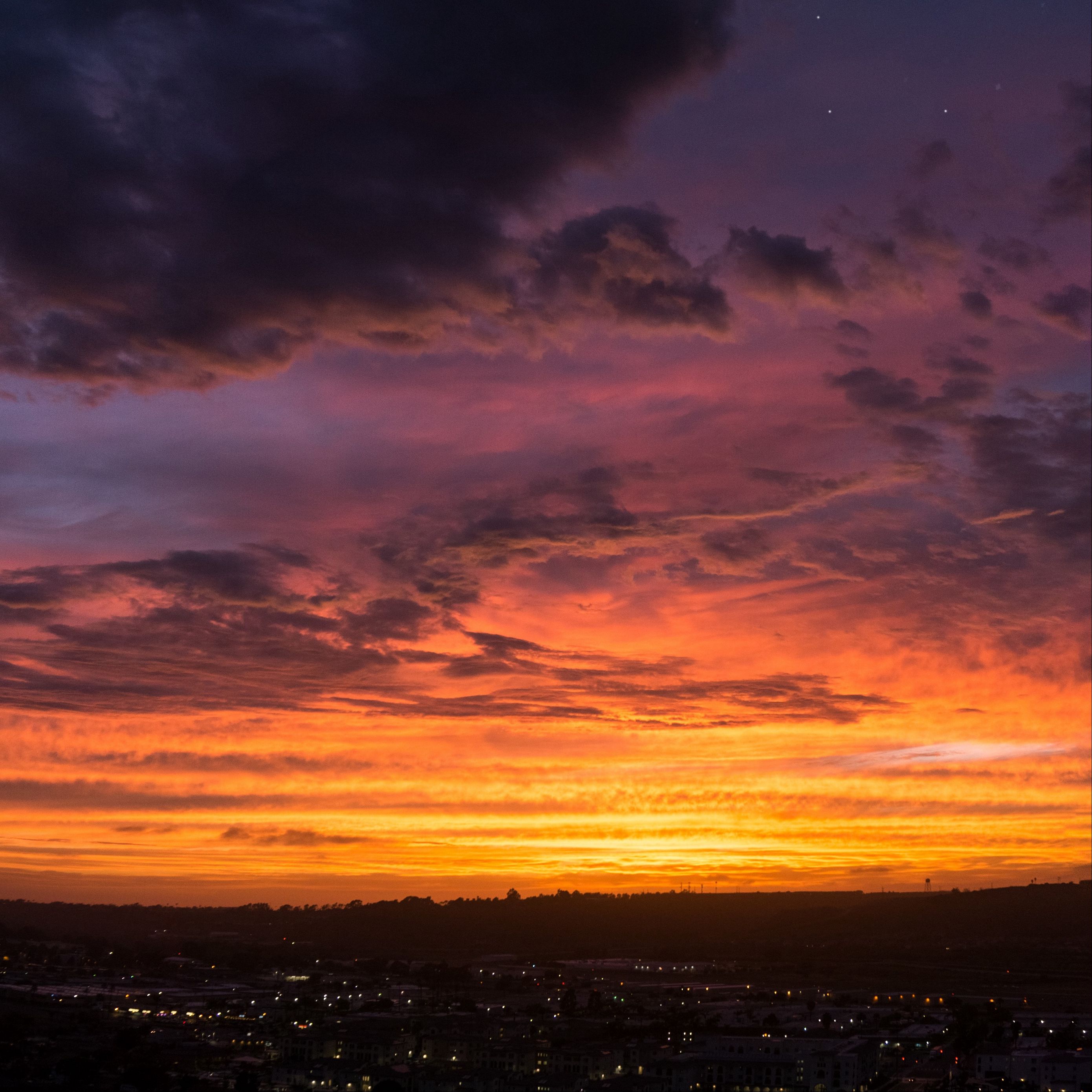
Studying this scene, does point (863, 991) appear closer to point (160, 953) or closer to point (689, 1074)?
point (689, 1074)

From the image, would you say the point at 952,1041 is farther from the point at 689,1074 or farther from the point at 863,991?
the point at 863,991

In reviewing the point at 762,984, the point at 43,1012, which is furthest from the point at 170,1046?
the point at 762,984

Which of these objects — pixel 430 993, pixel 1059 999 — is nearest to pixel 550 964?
pixel 430 993

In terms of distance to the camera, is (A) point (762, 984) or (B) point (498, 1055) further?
(A) point (762, 984)

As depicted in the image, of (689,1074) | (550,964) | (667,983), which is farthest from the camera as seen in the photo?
(550,964)

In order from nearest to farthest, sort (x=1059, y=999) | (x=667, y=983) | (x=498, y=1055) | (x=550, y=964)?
(x=498, y=1055)
(x=1059, y=999)
(x=667, y=983)
(x=550, y=964)

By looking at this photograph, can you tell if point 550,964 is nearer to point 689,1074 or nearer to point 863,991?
point 863,991

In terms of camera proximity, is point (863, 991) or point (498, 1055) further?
point (863, 991)

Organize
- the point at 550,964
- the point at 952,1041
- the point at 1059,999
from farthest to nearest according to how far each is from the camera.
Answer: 1. the point at 550,964
2. the point at 1059,999
3. the point at 952,1041

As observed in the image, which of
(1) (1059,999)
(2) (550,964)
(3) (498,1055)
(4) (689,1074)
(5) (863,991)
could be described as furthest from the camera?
(2) (550,964)
